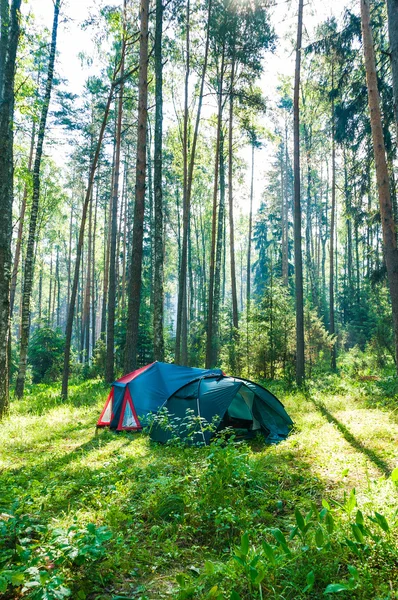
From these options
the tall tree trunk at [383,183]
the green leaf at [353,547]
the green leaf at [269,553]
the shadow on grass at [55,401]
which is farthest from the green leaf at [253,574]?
the shadow on grass at [55,401]

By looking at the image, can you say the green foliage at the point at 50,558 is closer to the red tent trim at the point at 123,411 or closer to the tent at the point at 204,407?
the tent at the point at 204,407

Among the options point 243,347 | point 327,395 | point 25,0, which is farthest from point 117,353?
point 25,0

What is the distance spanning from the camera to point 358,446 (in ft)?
18.9

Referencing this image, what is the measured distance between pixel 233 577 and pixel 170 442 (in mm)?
3886

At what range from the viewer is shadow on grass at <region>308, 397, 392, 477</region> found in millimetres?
4801

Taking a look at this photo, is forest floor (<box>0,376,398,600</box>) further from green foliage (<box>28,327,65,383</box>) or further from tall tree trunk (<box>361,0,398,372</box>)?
green foliage (<box>28,327,65,383</box>)

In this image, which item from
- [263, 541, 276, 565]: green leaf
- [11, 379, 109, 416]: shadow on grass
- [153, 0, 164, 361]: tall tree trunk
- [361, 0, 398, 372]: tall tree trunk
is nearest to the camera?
[263, 541, 276, 565]: green leaf

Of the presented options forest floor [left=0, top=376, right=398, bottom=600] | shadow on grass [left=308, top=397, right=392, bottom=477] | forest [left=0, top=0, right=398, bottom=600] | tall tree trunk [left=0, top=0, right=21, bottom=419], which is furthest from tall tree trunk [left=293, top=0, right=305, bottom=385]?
tall tree trunk [left=0, top=0, right=21, bottom=419]

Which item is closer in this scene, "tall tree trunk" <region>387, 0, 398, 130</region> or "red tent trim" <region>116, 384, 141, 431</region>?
"tall tree trunk" <region>387, 0, 398, 130</region>

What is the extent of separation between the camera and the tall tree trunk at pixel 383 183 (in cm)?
675

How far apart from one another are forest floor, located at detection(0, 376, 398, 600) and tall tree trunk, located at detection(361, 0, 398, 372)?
2.54m

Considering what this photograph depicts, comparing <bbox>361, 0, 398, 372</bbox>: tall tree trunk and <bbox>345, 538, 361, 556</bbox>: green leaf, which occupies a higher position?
<bbox>361, 0, 398, 372</bbox>: tall tree trunk

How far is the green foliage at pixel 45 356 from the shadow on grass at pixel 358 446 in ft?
45.7

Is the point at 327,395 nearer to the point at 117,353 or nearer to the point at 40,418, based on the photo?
the point at 40,418
